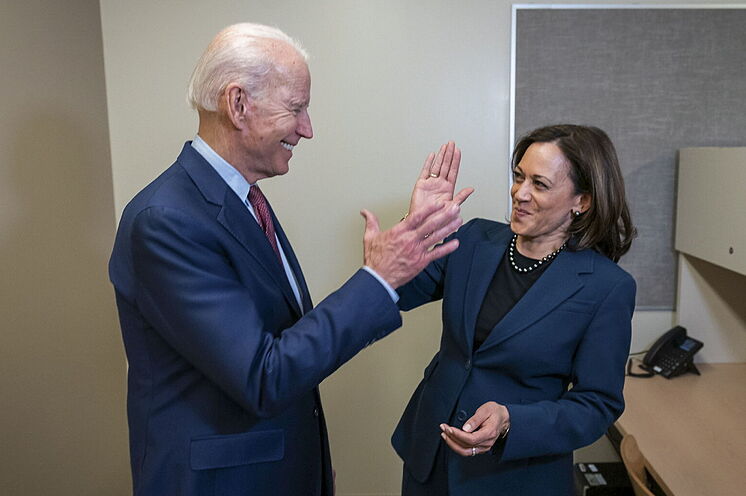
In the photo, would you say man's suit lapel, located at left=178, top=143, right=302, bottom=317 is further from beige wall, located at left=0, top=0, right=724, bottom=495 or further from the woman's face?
beige wall, located at left=0, top=0, right=724, bottom=495

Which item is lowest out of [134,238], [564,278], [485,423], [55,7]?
[485,423]

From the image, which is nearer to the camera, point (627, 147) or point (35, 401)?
point (35, 401)

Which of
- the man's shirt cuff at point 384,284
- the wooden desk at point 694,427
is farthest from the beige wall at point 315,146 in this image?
the man's shirt cuff at point 384,284

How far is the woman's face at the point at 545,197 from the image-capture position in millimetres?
1457

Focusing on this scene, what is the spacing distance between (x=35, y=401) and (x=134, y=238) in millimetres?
1233

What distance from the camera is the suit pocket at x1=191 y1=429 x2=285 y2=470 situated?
1.13 m

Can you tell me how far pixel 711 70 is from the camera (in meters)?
2.42

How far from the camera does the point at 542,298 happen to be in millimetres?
1396

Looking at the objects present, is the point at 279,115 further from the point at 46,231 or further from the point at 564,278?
the point at 46,231

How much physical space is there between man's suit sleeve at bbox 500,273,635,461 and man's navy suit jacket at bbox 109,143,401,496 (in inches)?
18.4

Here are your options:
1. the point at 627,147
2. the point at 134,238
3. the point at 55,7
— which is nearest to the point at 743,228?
the point at 627,147

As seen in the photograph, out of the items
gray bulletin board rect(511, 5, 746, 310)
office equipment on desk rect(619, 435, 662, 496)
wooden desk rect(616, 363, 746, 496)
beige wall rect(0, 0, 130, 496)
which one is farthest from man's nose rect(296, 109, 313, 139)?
gray bulletin board rect(511, 5, 746, 310)

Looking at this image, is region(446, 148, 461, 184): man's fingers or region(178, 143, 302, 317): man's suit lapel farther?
region(446, 148, 461, 184): man's fingers

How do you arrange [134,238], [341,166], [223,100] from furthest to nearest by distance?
[341,166], [223,100], [134,238]
